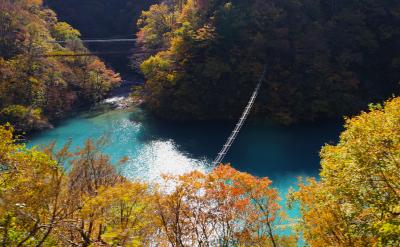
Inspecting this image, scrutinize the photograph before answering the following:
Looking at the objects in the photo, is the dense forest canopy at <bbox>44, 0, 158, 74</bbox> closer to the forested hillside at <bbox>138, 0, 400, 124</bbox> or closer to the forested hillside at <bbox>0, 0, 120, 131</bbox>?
the forested hillside at <bbox>0, 0, 120, 131</bbox>

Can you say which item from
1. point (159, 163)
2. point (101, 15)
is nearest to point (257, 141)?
point (159, 163)

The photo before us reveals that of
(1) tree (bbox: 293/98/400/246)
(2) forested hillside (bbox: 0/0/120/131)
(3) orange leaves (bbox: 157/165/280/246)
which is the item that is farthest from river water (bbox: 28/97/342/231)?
(1) tree (bbox: 293/98/400/246)

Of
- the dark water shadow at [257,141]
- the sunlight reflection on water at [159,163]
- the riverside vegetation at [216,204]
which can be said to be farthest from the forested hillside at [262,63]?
the riverside vegetation at [216,204]

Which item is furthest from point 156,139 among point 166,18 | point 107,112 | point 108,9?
point 108,9

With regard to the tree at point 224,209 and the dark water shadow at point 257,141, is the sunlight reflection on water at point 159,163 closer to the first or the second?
the dark water shadow at point 257,141

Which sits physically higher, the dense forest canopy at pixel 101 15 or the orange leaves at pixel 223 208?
the dense forest canopy at pixel 101 15

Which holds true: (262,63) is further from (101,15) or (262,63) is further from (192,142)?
(101,15)

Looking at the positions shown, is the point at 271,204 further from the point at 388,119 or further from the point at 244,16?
the point at 244,16
